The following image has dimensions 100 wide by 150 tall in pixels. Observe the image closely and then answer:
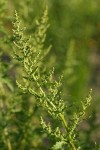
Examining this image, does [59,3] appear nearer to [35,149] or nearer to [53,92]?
[35,149]

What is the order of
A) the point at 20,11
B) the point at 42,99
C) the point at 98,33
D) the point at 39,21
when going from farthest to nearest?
the point at 98,33
the point at 20,11
the point at 39,21
the point at 42,99

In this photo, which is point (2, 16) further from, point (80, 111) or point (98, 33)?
point (98, 33)

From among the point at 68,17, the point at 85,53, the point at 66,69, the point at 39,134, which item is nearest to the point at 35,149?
the point at 39,134

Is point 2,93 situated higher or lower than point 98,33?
lower

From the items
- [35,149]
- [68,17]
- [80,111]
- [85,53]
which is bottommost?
[80,111]

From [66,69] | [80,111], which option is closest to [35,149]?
[66,69]

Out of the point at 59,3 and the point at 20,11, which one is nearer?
the point at 20,11

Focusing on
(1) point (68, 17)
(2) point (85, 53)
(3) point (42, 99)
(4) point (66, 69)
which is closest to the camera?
(3) point (42, 99)
